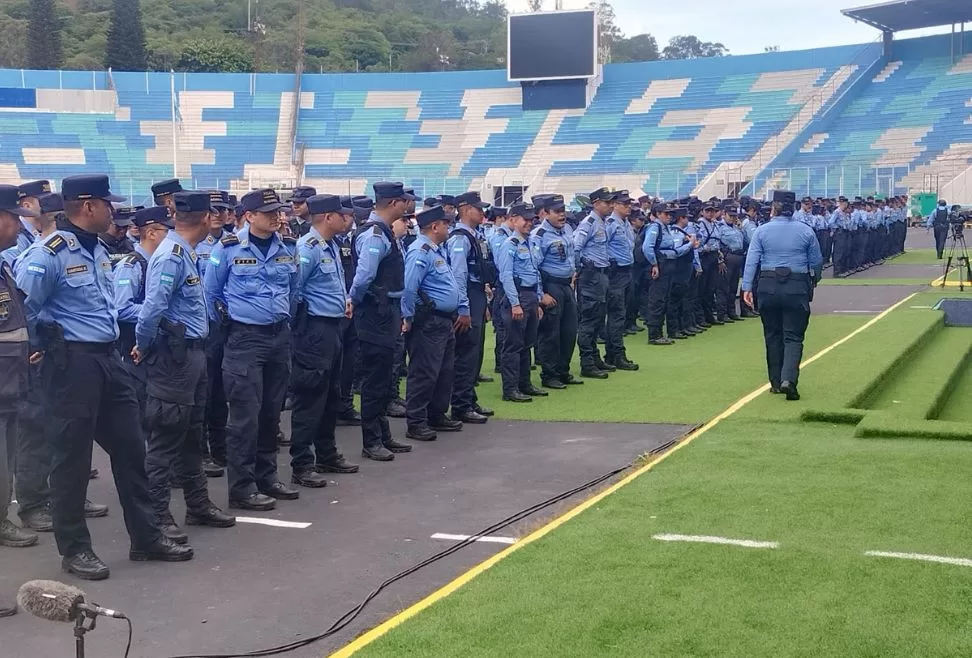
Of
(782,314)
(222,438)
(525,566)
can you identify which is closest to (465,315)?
(222,438)

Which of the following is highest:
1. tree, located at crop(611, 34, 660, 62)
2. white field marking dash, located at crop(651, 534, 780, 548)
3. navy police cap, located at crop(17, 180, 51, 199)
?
tree, located at crop(611, 34, 660, 62)

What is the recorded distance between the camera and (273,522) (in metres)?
6.23

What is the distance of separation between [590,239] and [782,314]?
2493 millimetres

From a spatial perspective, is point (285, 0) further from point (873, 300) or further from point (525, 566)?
point (525, 566)

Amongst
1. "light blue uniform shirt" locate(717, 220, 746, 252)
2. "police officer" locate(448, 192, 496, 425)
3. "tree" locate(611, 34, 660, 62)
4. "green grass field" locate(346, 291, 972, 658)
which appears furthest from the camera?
"tree" locate(611, 34, 660, 62)

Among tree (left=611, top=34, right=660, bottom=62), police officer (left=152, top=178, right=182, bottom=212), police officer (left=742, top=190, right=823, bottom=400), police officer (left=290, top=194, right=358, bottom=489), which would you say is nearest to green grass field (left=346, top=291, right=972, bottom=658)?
police officer (left=742, top=190, right=823, bottom=400)

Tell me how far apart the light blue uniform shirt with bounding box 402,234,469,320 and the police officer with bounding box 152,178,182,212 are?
1841mm

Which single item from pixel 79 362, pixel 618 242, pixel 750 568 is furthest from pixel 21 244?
pixel 618 242

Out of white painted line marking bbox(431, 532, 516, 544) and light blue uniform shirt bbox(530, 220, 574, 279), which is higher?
light blue uniform shirt bbox(530, 220, 574, 279)

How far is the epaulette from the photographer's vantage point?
5.21m

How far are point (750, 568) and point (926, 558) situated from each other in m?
0.86

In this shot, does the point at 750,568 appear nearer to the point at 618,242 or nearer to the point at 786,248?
the point at 786,248

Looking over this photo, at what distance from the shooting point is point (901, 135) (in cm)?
3941

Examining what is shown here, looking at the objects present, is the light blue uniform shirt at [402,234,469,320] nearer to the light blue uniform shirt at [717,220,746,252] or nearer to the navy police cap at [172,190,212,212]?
the navy police cap at [172,190,212,212]
